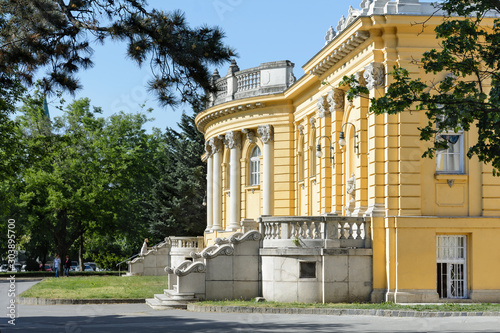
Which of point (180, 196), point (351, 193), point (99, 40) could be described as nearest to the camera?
point (99, 40)

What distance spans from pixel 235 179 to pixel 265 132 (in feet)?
13.3

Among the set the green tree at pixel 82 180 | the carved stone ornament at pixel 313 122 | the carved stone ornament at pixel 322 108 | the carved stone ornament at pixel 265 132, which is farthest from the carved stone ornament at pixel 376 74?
the green tree at pixel 82 180

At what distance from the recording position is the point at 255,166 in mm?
43562

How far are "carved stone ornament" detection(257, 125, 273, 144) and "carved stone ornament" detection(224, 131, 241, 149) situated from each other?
2.56 m

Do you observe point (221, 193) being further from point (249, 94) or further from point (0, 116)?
point (0, 116)

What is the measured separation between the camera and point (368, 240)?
26.4 meters

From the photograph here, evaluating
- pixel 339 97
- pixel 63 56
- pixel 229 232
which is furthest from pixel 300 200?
pixel 63 56

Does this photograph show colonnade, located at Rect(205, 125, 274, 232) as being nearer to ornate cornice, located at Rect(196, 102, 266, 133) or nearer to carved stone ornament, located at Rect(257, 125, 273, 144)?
carved stone ornament, located at Rect(257, 125, 273, 144)

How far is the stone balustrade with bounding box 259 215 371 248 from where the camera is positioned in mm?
25859

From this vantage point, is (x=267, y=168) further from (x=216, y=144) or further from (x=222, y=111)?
(x=216, y=144)

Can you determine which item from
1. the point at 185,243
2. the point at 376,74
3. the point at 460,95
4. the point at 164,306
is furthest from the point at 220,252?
the point at 185,243

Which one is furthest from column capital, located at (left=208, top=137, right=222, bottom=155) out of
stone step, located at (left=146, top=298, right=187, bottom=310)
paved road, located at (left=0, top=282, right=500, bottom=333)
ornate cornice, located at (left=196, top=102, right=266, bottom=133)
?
paved road, located at (left=0, top=282, right=500, bottom=333)

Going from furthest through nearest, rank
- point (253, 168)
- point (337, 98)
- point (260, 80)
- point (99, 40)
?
point (253, 168) → point (260, 80) → point (337, 98) → point (99, 40)

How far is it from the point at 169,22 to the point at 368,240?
12665 millimetres
